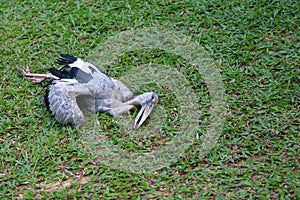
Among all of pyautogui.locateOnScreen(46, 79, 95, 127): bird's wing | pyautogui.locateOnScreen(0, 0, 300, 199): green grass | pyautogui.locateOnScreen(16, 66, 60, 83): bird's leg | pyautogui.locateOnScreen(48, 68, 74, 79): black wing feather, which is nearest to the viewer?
pyautogui.locateOnScreen(0, 0, 300, 199): green grass

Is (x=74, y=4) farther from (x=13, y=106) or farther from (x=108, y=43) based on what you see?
(x=13, y=106)

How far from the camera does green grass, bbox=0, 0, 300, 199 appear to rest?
13.7 feet

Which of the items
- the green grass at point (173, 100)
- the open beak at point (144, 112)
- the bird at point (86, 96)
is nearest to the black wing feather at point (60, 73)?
the bird at point (86, 96)

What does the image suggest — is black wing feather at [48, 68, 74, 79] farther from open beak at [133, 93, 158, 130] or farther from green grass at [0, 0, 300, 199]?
open beak at [133, 93, 158, 130]

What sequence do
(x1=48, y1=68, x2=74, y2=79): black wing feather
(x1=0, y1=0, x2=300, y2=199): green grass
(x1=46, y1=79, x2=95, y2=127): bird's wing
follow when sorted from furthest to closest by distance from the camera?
1. (x1=48, y1=68, x2=74, y2=79): black wing feather
2. (x1=46, y1=79, x2=95, y2=127): bird's wing
3. (x1=0, y1=0, x2=300, y2=199): green grass

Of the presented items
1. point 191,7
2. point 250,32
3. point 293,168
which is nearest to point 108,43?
point 191,7

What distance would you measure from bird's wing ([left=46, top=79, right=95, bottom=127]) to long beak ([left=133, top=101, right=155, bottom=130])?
487 mm

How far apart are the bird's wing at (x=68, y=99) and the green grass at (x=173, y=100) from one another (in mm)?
117

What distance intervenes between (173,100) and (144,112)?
1.44ft

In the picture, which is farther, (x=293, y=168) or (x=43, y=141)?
(x=43, y=141)

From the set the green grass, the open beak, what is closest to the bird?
the open beak

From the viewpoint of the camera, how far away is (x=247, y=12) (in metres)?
6.31

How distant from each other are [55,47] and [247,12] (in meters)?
2.48

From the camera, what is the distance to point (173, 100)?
515 cm
